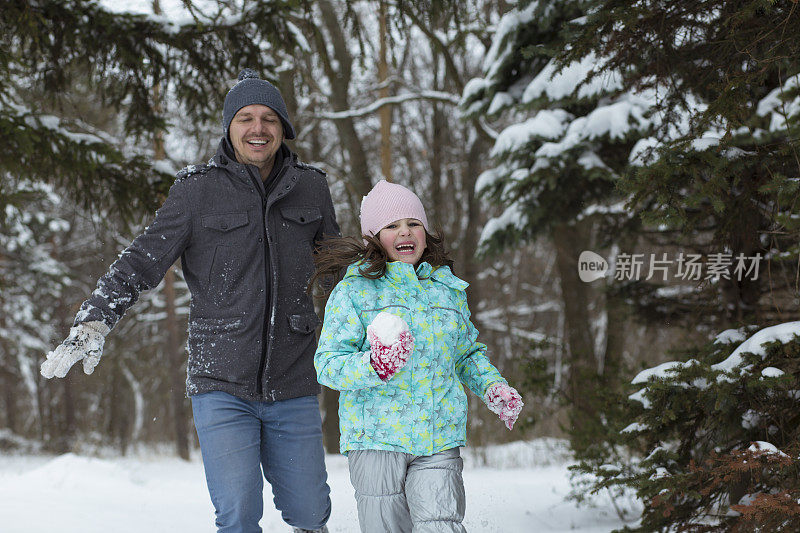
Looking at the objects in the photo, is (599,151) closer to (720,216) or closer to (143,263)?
(720,216)

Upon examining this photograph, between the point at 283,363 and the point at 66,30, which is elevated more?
the point at 66,30

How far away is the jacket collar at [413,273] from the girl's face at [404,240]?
42 mm

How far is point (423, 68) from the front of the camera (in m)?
18.2

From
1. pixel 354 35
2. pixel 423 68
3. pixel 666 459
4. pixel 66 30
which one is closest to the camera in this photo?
pixel 666 459

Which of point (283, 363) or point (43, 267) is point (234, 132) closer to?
point (283, 363)

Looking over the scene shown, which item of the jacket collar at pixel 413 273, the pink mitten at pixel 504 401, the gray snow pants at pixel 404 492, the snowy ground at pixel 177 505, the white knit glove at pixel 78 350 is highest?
the jacket collar at pixel 413 273

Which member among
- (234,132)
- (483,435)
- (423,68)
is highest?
(423,68)

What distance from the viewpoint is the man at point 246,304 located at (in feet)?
10.3

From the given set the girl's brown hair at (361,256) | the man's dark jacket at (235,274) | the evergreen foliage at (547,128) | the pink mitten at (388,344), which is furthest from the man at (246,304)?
the evergreen foliage at (547,128)

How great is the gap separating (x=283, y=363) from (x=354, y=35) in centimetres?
349

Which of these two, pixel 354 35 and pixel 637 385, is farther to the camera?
pixel 354 35

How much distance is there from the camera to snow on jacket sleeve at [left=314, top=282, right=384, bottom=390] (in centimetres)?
266

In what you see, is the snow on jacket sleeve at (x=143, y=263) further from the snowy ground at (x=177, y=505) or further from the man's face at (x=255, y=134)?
the snowy ground at (x=177, y=505)

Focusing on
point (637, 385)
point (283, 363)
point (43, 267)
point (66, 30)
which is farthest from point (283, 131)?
point (43, 267)
